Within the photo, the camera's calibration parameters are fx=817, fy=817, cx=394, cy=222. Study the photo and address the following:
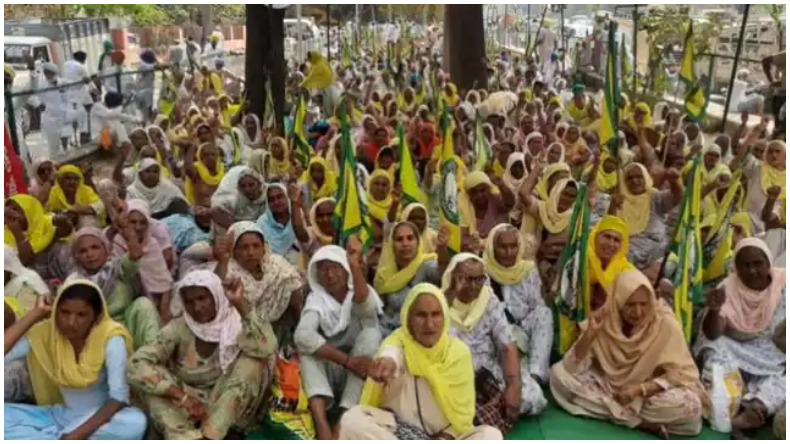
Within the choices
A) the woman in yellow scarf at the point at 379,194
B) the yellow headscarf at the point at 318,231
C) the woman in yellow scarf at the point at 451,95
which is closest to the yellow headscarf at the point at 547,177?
the woman in yellow scarf at the point at 379,194

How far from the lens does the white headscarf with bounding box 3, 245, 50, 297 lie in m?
3.38

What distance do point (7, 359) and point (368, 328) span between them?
1.35 meters

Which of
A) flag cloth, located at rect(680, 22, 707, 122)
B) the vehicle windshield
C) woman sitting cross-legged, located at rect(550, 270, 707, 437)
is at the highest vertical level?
flag cloth, located at rect(680, 22, 707, 122)

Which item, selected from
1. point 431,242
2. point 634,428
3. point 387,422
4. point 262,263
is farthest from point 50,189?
point 634,428

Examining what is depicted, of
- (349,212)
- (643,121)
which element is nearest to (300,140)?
(349,212)

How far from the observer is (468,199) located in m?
4.76

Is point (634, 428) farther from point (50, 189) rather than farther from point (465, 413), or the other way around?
point (50, 189)

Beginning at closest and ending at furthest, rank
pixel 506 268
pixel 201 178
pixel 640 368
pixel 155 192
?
pixel 640 368 → pixel 506 268 → pixel 155 192 → pixel 201 178

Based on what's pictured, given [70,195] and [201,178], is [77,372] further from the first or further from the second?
[201,178]

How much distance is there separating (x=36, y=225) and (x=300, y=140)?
8.55ft

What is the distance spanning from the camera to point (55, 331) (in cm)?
282

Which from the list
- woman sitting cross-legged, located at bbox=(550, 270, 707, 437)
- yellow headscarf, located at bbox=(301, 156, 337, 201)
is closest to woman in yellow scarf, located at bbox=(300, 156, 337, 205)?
yellow headscarf, located at bbox=(301, 156, 337, 201)

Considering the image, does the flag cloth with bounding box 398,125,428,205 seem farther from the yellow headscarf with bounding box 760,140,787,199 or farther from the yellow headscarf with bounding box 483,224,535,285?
the yellow headscarf with bounding box 760,140,787,199

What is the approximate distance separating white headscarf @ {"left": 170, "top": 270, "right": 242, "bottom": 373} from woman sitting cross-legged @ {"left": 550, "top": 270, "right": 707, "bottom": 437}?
1.38m
